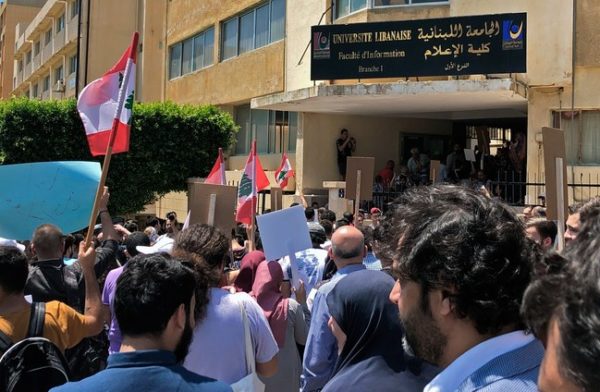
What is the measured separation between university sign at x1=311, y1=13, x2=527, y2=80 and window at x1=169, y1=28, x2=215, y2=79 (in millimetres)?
9964

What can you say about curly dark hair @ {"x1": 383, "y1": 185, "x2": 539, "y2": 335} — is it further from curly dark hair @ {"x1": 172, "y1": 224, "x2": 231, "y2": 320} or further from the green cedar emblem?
the green cedar emblem

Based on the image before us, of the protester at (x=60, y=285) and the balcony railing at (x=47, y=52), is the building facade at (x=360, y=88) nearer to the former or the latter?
the protester at (x=60, y=285)

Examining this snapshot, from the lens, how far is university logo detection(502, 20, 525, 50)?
14617mm

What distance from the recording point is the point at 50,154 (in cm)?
2192

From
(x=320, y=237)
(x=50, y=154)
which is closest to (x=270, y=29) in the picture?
(x=50, y=154)

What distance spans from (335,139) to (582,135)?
23.7 feet

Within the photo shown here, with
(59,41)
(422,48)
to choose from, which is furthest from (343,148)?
(59,41)

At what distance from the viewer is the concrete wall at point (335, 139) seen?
65.4 ft

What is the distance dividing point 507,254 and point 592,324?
3.03 feet

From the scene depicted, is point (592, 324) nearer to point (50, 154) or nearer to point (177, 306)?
point (177, 306)

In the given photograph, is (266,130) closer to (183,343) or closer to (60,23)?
(183,343)

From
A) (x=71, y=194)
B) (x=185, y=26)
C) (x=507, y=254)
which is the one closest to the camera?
(x=507, y=254)

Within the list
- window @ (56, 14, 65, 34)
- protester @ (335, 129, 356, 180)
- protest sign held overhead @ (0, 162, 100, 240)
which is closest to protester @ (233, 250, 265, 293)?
protest sign held overhead @ (0, 162, 100, 240)

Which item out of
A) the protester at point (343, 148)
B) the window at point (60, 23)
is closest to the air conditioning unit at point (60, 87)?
the window at point (60, 23)
